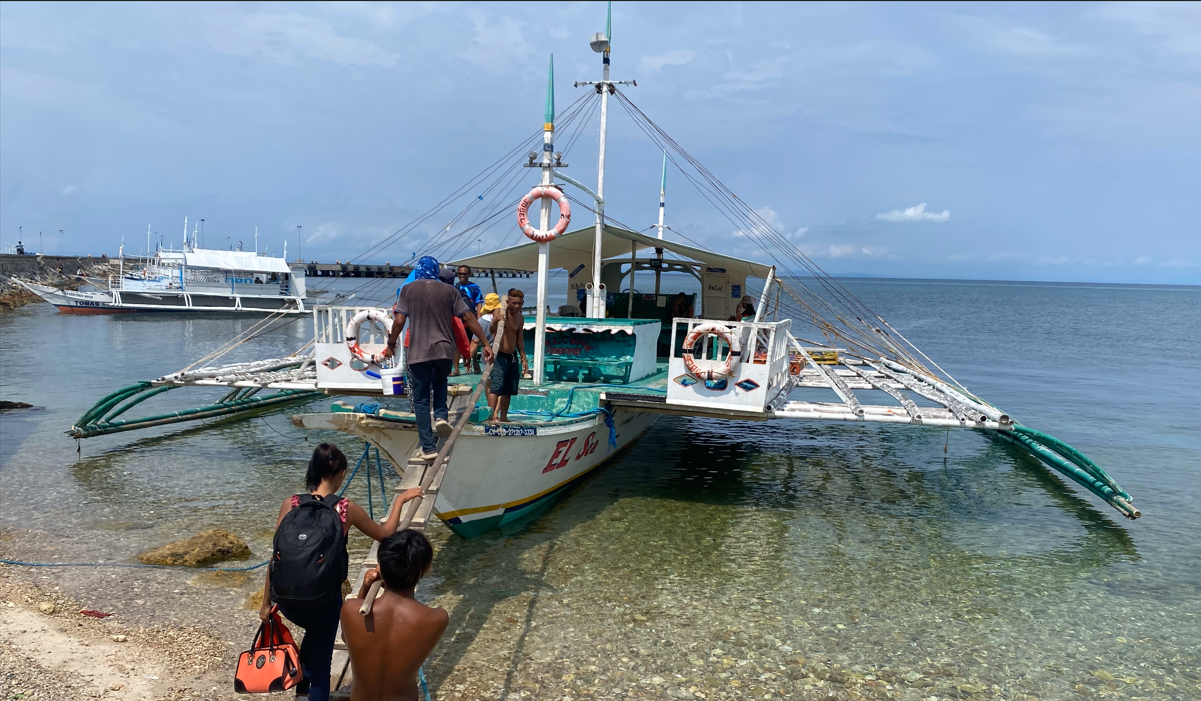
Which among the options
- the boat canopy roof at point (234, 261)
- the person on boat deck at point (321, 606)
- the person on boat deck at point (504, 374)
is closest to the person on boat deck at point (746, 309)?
the person on boat deck at point (504, 374)

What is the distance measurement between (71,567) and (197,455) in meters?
6.26

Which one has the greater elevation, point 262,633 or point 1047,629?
point 262,633

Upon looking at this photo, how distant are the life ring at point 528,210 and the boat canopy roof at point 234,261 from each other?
182ft

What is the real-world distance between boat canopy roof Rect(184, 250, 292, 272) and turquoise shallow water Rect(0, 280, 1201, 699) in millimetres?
42990

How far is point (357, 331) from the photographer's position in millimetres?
11102

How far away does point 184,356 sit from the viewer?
106 ft

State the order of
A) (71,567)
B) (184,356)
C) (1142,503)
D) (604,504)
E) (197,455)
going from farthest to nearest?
(184,356) < (197,455) < (1142,503) < (604,504) < (71,567)

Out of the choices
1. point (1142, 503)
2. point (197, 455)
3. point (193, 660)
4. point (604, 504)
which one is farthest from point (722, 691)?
point (197, 455)

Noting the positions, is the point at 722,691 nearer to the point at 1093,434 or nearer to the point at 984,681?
the point at 984,681

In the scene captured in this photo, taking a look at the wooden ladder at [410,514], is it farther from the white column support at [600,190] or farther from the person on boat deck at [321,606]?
the white column support at [600,190]

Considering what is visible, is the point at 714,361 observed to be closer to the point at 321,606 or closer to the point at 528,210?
the point at 528,210

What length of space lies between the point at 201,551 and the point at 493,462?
12.4ft

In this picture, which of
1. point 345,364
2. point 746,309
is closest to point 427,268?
point 345,364

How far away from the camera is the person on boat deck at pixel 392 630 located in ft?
12.5
